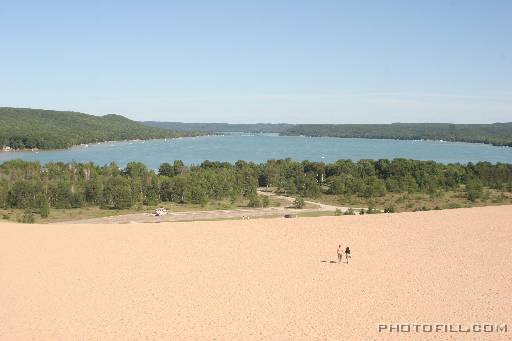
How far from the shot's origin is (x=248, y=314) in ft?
42.2

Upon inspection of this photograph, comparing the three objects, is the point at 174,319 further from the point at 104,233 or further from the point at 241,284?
the point at 104,233

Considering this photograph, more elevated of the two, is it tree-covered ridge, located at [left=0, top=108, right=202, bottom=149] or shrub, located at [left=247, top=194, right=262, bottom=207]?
tree-covered ridge, located at [left=0, top=108, right=202, bottom=149]

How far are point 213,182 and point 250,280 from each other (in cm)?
4012

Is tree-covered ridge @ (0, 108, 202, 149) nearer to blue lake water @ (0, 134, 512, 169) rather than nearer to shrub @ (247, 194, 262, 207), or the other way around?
blue lake water @ (0, 134, 512, 169)

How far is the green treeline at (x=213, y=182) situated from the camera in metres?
48.2

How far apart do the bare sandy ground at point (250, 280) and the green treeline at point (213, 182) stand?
2498 cm

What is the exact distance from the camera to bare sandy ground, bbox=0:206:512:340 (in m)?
12.1

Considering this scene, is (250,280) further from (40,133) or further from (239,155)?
(40,133)

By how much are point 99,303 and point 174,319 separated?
7.71 ft

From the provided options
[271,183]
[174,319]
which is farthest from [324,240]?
[271,183]

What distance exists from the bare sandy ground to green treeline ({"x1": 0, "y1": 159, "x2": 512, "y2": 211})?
25.0 meters

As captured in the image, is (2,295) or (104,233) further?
(104,233)

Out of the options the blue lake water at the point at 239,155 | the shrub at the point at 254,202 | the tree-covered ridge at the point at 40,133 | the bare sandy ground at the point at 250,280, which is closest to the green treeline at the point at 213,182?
the shrub at the point at 254,202

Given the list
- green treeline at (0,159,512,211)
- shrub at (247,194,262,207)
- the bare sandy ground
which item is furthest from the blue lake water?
the bare sandy ground
